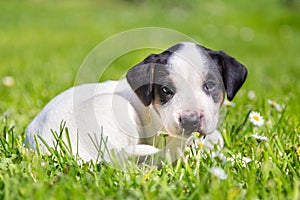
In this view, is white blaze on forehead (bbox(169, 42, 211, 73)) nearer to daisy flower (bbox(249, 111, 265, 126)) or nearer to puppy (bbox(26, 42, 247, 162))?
puppy (bbox(26, 42, 247, 162))

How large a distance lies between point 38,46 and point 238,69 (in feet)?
26.8

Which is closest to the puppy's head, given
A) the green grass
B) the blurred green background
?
the green grass

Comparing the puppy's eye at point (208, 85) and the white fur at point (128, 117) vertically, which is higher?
the puppy's eye at point (208, 85)

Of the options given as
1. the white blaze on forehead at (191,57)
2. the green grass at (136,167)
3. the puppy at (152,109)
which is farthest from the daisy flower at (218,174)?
the white blaze on forehead at (191,57)

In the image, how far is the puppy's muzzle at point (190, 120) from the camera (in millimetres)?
2875

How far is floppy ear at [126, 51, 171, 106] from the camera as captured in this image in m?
3.11

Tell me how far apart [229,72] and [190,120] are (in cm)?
62

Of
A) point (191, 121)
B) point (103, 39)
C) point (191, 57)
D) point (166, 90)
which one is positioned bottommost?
point (103, 39)

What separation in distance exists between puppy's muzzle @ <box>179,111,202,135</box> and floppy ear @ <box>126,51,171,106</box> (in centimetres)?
33

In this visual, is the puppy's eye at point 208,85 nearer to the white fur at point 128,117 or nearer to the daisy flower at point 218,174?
the white fur at point 128,117

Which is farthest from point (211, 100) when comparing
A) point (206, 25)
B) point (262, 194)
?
point (206, 25)

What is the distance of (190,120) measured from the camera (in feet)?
9.45

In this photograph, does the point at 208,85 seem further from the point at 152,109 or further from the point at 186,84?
the point at 152,109

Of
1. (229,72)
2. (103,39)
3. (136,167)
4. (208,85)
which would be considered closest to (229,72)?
(229,72)
